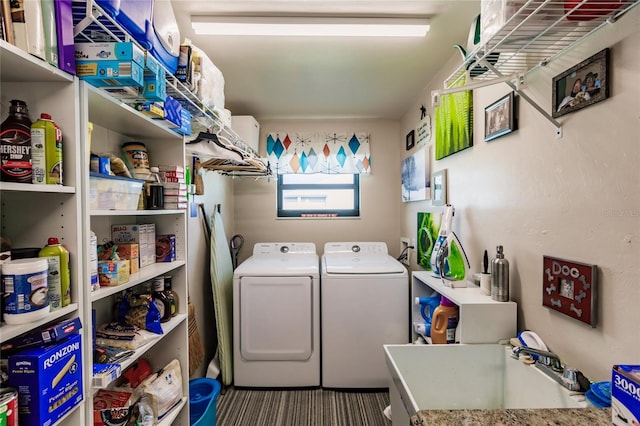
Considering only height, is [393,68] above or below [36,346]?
above

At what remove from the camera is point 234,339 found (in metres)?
2.52

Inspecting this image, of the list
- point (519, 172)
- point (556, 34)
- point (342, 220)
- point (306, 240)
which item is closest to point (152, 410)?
point (519, 172)

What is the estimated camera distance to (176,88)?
1.30 meters

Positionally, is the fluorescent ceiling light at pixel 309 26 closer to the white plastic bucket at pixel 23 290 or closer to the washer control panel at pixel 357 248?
the white plastic bucket at pixel 23 290

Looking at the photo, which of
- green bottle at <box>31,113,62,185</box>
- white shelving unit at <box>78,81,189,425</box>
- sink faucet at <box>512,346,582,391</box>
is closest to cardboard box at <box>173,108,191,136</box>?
white shelving unit at <box>78,81,189,425</box>

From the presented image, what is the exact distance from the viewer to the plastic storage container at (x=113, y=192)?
1054 millimetres

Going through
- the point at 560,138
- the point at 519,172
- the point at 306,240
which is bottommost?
the point at 306,240

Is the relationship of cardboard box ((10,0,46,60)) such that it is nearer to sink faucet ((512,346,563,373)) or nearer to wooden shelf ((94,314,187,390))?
wooden shelf ((94,314,187,390))

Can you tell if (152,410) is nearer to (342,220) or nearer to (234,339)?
(234,339)

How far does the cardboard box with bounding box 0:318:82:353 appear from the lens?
809 mm

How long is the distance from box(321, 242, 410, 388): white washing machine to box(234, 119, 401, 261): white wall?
3.48 ft

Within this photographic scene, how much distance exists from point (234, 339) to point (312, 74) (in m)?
2.17

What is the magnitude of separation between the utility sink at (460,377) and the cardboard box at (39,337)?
3.77ft

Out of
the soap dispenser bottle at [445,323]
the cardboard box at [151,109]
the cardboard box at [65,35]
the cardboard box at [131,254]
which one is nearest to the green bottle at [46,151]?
the cardboard box at [65,35]
